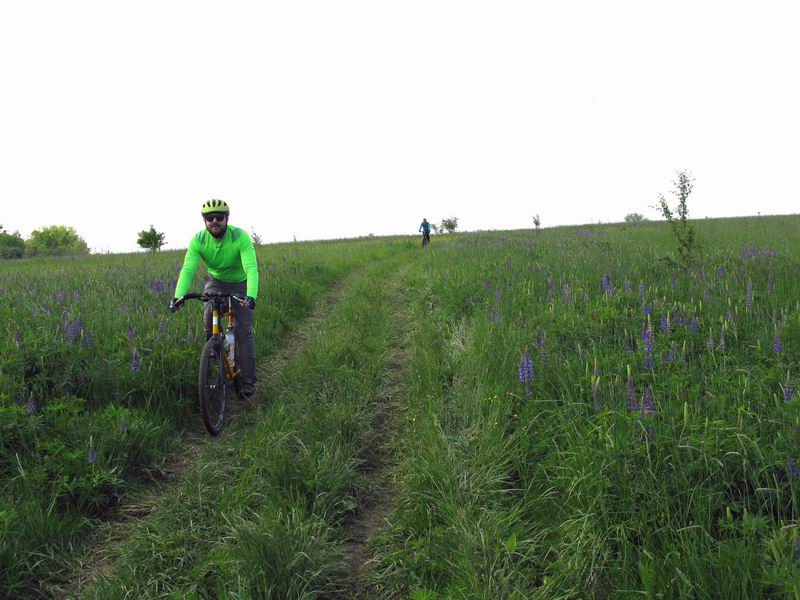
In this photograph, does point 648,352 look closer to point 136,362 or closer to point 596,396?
point 596,396

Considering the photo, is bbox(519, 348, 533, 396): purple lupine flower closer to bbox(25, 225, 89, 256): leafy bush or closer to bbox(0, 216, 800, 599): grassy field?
bbox(0, 216, 800, 599): grassy field

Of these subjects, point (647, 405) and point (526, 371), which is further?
point (526, 371)

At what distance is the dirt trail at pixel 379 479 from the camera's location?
2507 millimetres

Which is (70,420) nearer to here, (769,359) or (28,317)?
(28,317)

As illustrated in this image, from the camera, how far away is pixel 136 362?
14.7ft

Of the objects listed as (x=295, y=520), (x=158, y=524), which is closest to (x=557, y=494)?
(x=295, y=520)

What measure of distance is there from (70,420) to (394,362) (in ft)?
12.1

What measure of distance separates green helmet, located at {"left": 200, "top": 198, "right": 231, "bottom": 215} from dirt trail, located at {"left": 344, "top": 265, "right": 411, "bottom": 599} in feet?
9.35

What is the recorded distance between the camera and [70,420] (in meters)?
3.55

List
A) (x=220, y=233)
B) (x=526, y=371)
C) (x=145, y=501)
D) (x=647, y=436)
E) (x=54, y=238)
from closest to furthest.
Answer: (x=647, y=436) < (x=145, y=501) < (x=526, y=371) < (x=220, y=233) < (x=54, y=238)

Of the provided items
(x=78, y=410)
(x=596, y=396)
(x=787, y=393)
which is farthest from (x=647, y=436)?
(x=78, y=410)

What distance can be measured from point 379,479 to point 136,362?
301 centimetres

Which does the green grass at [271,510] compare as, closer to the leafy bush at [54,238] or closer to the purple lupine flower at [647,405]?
the purple lupine flower at [647,405]

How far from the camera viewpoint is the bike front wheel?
Result: 4.05 m
